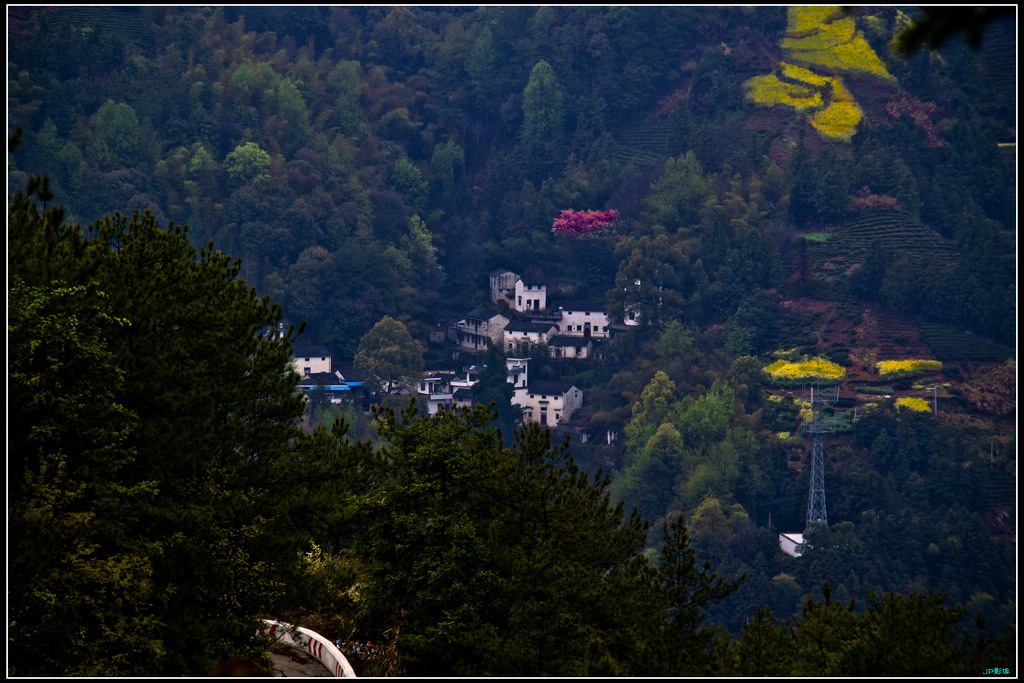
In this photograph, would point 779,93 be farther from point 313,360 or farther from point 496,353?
point 313,360

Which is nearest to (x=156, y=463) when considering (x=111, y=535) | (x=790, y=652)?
(x=111, y=535)

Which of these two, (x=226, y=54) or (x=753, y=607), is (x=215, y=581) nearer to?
(x=753, y=607)

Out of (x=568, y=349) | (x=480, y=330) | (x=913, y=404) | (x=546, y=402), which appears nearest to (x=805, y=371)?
(x=913, y=404)

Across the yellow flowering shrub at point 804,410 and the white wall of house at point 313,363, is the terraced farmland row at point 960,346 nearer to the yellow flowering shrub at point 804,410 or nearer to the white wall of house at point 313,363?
the yellow flowering shrub at point 804,410

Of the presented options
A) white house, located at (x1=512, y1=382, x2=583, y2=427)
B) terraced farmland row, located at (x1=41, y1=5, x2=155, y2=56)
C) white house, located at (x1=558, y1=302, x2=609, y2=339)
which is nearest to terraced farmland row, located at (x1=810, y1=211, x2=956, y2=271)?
white house, located at (x1=558, y1=302, x2=609, y2=339)

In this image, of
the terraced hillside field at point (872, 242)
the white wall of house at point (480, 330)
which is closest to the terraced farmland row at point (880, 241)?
the terraced hillside field at point (872, 242)

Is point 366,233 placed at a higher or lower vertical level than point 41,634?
higher

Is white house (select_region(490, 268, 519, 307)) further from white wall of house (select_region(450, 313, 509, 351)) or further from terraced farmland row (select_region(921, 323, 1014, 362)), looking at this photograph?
terraced farmland row (select_region(921, 323, 1014, 362))
